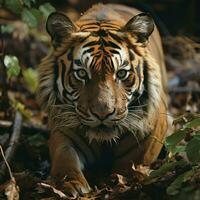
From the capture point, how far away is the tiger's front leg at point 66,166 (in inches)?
179

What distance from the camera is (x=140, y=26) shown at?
15.8 ft

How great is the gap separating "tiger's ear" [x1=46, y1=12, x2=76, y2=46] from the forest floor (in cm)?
90

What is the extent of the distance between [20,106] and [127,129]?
1.48 meters

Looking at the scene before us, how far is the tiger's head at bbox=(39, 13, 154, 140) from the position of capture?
4465mm

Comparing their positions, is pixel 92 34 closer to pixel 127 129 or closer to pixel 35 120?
pixel 127 129

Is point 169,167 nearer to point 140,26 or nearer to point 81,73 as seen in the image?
point 81,73

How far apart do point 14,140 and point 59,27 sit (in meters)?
1.03

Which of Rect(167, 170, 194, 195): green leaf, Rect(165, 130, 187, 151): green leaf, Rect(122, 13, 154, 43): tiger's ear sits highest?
Rect(122, 13, 154, 43): tiger's ear

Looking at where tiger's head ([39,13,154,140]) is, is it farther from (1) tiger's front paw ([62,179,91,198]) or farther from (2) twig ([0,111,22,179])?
(2) twig ([0,111,22,179])

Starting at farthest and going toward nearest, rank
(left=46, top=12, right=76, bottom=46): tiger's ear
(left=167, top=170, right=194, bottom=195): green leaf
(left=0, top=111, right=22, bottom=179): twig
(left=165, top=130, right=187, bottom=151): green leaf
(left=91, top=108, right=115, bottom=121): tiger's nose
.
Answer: (left=0, top=111, right=22, bottom=179): twig, (left=46, top=12, right=76, bottom=46): tiger's ear, (left=91, top=108, right=115, bottom=121): tiger's nose, (left=165, top=130, right=187, bottom=151): green leaf, (left=167, top=170, right=194, bottom=195): green leaf

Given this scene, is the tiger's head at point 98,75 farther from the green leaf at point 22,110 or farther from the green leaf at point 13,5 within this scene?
the green leaf at point 22,110

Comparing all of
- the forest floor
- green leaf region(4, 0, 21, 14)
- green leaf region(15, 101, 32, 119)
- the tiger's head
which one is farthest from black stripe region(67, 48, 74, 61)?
green leaf region(15, 101, 32, 119)

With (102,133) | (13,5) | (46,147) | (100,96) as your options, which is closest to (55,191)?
(102,133)

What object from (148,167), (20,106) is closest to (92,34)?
(148,167)
